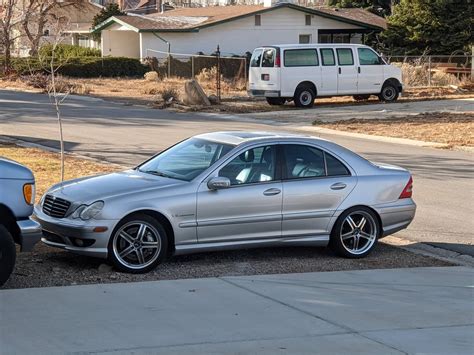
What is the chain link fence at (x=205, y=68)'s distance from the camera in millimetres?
40031

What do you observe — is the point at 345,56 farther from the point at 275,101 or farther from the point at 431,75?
the point at 431,75

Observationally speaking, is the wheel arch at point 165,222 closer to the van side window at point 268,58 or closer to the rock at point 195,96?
the van side window at point 268,58

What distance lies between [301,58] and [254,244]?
72.7 feet

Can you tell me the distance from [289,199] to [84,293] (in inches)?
108

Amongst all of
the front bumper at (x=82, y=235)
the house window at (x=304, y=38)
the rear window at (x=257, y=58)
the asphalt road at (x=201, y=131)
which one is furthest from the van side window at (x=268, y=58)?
the house window at (x=304, y=38)

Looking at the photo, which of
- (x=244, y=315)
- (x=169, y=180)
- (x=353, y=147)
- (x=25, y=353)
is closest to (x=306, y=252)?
(x=169, y=180)

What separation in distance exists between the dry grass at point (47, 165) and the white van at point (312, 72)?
538 inches

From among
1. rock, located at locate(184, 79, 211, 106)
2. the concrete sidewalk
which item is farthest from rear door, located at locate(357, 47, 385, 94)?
the concrete sidewalk

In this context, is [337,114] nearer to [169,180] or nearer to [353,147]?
[353,147]

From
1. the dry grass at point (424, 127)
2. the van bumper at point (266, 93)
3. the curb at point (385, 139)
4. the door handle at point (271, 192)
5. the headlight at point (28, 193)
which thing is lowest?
the curb at point (385, 139)

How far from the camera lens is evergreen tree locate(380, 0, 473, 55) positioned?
167 ft

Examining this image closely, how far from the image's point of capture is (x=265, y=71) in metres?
30.5

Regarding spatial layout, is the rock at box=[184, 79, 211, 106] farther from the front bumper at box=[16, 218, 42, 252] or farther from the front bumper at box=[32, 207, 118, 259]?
the front bumper at box=[16, 218, 42, 252]

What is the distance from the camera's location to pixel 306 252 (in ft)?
32.5
